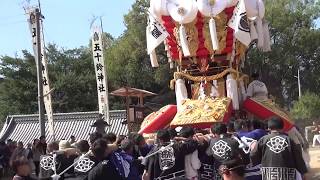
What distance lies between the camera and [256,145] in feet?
23.2

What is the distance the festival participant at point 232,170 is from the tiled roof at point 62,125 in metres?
23.1

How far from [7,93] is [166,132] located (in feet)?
86.3

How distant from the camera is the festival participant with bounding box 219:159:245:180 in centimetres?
370

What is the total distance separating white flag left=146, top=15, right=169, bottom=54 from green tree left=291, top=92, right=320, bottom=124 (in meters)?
23.0

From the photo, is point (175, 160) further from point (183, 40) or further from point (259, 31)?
point (259, 31)

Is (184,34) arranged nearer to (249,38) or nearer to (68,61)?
(249,38)

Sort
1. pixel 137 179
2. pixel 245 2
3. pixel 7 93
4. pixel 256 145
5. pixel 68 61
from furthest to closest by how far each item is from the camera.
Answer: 1. pixel 68 61
2. pixel 7 93
3. pixel 245 2
4. pixel 256 145
5. pixel 137 179

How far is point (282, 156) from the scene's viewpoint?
6777mm

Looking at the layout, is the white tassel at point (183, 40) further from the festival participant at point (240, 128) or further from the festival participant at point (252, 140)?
the festival participant at point (240, 128)

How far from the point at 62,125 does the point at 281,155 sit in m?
22.4

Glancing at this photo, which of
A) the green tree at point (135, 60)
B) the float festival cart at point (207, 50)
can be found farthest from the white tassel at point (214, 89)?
the green tree at point (135, 60)

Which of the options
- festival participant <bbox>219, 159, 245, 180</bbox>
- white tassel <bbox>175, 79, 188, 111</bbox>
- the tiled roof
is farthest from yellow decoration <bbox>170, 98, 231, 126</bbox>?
the tiled roof

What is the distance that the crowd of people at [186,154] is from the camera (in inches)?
240

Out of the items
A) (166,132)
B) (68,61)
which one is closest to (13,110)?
(68,61)
